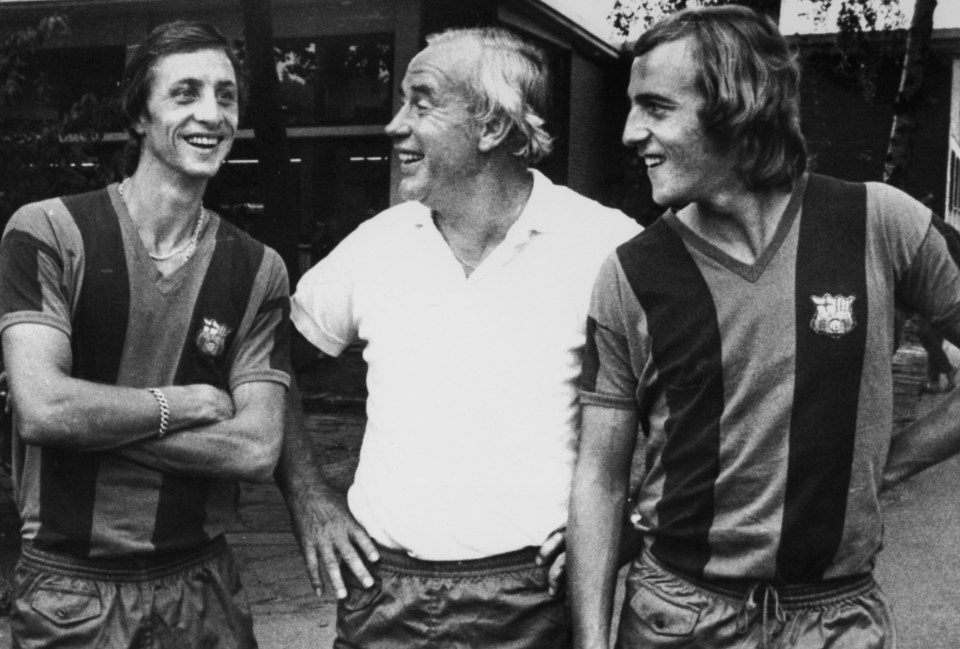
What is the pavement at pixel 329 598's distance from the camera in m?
5.55

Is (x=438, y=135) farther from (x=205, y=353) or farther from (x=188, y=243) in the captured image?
(x=205, y=353)

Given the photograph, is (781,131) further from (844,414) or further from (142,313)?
(142,313)

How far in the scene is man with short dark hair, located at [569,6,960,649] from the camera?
2.37 meters

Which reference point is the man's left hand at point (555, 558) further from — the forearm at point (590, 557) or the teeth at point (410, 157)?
the teeth at point (410, 157)

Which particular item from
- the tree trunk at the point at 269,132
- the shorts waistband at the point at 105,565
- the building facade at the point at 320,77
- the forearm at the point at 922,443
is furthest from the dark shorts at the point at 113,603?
the building facade at the point at 320,77

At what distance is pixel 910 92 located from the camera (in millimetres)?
12648

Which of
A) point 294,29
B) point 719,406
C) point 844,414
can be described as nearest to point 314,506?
point 719,406

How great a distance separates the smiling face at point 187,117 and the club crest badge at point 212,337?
1.11 feet

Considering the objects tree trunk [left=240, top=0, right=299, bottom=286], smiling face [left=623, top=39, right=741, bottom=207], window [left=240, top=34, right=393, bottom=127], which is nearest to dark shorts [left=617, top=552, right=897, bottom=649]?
smiling face [left=623, top=39, right=741, bottom=207]

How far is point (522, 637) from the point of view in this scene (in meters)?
2.70

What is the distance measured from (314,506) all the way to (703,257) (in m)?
1.07

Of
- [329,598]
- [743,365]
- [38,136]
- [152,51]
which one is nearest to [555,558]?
[743,365]

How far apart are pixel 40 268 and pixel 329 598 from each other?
3635 millimetres

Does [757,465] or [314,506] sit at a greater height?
[757,465]
